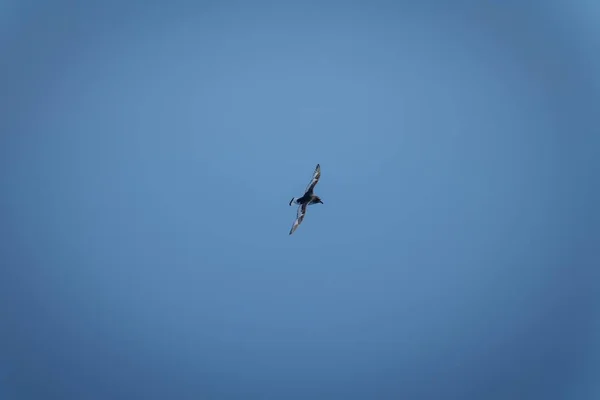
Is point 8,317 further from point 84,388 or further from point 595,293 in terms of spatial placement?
point 595,293

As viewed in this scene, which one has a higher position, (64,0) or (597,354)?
(64,0)

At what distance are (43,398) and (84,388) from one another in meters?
0.37

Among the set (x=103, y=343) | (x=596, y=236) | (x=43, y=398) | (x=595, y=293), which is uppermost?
(x=596, y=236)

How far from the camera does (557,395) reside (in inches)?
250

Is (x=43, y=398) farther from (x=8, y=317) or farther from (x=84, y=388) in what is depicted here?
(x=8, y=317)

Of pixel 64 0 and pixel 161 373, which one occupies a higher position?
pixel 64 0

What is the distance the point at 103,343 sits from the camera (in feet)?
21.9

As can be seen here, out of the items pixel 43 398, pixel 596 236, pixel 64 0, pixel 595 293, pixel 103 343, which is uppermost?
pixel 64 0

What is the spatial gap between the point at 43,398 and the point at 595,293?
5.23 meters

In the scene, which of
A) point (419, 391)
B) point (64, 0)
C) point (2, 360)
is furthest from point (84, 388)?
point (64, 0)

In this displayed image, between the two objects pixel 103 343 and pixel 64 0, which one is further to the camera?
pixel 103 343

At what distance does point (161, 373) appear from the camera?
A: 666 cm

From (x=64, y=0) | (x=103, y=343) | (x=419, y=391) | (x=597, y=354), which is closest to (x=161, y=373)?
(x=103, y=343)

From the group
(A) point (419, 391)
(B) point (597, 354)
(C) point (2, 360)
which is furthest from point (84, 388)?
(B) point (597, 354)
